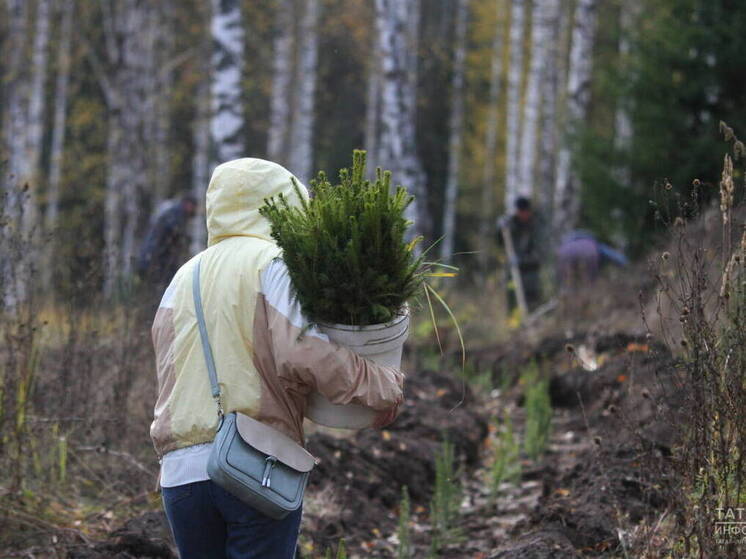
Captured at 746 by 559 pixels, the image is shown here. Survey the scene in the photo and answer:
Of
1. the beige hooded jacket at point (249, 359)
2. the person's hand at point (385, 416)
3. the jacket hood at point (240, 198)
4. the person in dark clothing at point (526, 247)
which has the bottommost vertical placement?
the person in dark clothing at point (526, 247)

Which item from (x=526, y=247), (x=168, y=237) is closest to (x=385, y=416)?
(x=168, y=237)

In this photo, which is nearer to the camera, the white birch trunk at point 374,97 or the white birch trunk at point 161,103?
the white birch trunk at point 161,103

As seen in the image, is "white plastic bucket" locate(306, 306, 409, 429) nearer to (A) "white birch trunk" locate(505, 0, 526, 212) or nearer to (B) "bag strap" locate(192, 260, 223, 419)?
(B) "bag strap" locate(192, 260, 223, 419)

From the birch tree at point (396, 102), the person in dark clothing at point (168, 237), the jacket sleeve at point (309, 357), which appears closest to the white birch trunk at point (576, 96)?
the birch tree at point (396, 102)

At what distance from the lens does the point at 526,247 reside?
13438mm

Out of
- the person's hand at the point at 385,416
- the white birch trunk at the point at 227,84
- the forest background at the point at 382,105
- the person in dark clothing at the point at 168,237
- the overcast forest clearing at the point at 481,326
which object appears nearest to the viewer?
the person's hand at the point at 385,416

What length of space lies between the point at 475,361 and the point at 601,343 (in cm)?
179

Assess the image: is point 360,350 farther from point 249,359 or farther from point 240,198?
point 240,198

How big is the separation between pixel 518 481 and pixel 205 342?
3.69 m

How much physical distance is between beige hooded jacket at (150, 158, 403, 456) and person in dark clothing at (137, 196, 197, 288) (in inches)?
137

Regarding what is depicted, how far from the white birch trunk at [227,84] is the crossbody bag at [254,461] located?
7.95 metres

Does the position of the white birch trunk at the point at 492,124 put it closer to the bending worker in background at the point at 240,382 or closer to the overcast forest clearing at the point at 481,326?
the overcast forest clearing at the point at 481,326

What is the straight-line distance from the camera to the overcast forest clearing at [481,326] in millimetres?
3803

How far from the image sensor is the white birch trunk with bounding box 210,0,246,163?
10.8 m
